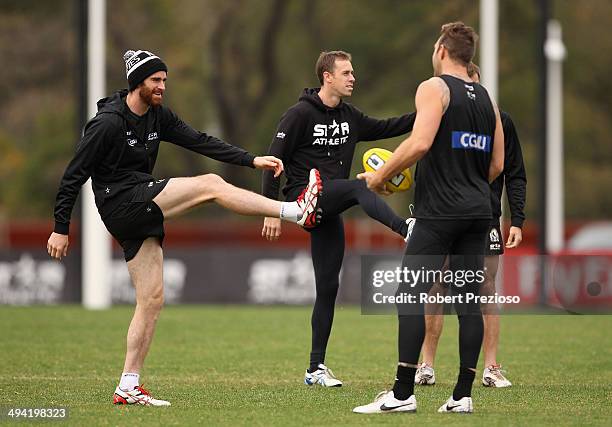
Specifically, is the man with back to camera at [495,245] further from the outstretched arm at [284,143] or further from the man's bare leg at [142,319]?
the man's bare leg at [142,319]

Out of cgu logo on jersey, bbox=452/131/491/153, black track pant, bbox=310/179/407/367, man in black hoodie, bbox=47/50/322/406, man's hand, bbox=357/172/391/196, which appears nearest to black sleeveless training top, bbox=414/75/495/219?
cgu logo on jersey, bbox=452/131/491/153

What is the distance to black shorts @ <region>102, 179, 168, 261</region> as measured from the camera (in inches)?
322

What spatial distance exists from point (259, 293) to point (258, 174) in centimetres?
1444

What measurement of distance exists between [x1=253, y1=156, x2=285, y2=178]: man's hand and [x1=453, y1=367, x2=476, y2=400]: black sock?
196cm

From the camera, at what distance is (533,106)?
36.9 m

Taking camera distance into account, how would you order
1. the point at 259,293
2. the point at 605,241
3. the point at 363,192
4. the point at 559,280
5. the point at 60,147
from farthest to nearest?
the point at 60,147
the point at 605,241
the point at 259,293
the point at 559,280
the point at 363,192

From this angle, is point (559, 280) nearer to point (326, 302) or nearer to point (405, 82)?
point (326, 302)

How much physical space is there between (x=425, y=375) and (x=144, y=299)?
2.35 meters

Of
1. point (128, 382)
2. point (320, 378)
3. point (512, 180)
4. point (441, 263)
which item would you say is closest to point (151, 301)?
point (128, 382)

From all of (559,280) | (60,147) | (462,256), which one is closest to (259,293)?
(559,280)

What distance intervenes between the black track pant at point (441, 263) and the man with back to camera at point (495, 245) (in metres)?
1.75

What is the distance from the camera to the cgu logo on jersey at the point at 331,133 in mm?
9508

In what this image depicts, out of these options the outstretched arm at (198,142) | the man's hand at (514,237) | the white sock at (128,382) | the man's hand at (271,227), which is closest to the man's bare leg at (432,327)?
the man's hand at (514,237)

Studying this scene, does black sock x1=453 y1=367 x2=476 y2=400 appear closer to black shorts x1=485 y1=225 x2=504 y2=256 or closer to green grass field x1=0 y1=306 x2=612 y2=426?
green grass field x1=0 y1=306 x2=612 y2=426
